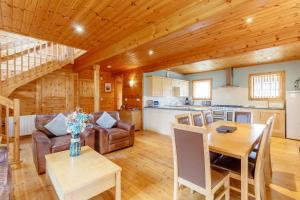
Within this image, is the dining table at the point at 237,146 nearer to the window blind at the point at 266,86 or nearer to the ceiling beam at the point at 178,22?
the ceiling beam at the point at 178,22

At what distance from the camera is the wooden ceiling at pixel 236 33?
6.64 ft

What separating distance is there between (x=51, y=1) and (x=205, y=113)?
319 centimetres

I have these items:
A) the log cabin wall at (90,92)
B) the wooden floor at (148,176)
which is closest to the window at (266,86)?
the wooden floor at (148,176)

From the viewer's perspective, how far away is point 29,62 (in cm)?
424

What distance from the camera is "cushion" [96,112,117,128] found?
147 inches

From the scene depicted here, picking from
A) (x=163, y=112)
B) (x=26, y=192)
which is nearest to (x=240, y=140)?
(x=26, y=192)

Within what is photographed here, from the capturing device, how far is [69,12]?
Answer: 2.15 meters

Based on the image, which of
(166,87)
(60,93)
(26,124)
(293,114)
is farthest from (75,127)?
(293,114)

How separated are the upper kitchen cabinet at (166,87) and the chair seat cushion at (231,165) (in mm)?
3755

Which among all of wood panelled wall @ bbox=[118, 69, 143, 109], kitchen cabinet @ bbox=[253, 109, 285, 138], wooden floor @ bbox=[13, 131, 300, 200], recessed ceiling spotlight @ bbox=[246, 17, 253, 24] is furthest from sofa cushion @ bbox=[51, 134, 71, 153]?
kitchen cabinet @ bbox=[253, 109, 285, 138]

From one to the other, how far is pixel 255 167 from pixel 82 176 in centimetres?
188

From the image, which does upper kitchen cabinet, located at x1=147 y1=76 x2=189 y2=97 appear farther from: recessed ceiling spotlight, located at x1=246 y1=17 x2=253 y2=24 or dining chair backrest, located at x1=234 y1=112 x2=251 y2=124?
recessed ceiling spotlight, located at x1=246 y1=17 x2=253 y2=24

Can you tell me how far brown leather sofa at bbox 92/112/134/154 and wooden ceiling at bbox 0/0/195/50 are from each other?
206 cm

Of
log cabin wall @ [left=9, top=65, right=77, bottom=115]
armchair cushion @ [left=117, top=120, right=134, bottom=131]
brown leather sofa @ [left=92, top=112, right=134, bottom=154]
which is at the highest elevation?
log cabin wall @ [left=9, top=65, right=77, bottom=115]
